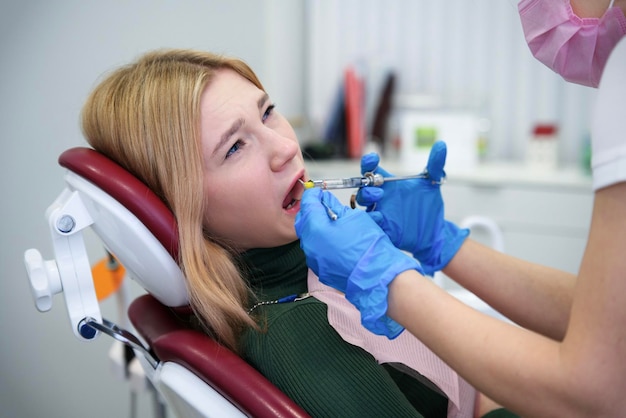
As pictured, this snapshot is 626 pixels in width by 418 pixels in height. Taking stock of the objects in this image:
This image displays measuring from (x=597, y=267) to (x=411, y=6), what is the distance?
8.59 feet

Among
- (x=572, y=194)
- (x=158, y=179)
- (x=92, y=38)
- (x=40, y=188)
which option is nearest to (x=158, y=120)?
(x=158, y=179)

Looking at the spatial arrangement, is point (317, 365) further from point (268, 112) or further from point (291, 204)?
point (268, 112)

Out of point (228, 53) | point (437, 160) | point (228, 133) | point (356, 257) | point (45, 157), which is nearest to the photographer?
point (356, 257)

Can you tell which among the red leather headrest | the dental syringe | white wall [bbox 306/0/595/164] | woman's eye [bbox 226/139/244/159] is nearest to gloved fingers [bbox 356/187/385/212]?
the dental syringe

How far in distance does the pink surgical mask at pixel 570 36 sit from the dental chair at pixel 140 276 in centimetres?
64

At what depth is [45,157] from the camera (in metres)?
1.48

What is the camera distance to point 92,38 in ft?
5.24

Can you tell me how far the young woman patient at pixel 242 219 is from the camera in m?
0.97

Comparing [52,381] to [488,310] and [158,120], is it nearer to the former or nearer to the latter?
[158,120]

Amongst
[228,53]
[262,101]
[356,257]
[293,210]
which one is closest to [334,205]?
[356,257]

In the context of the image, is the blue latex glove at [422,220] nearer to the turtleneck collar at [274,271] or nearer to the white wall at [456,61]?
the turtleneck collar at [274,271]

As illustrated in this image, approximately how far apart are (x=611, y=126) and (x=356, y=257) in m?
0.35

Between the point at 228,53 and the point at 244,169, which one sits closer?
the point at 244,169

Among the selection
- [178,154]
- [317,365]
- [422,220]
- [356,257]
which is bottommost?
[317,365]
